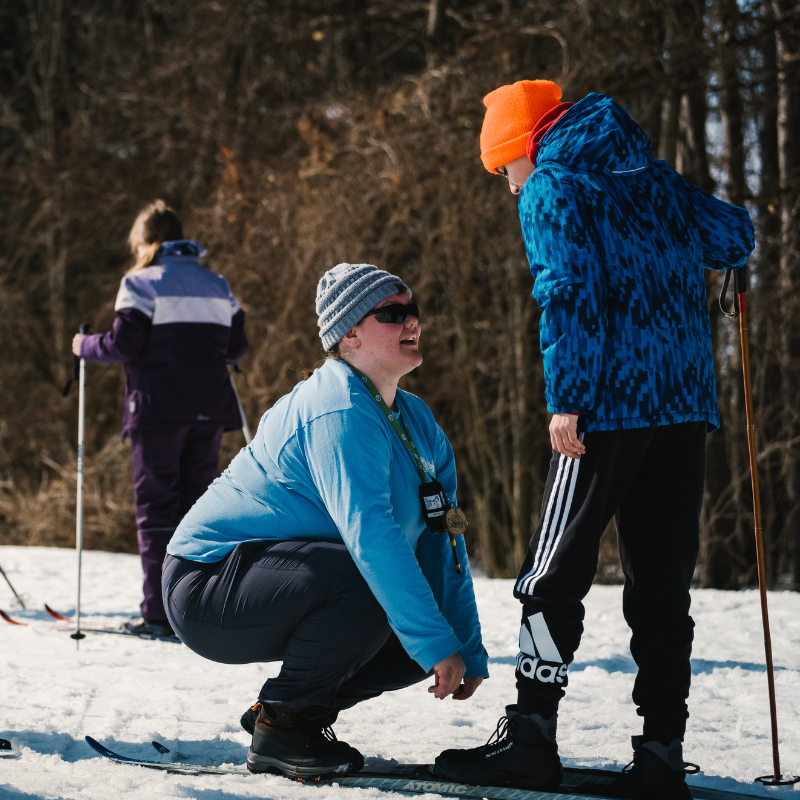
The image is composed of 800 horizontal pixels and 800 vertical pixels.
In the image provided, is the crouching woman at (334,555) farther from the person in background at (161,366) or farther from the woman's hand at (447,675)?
the person in background at (161,366)

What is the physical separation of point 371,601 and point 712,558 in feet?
19.4

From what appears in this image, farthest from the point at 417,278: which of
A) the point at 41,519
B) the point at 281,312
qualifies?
the point at 41,519

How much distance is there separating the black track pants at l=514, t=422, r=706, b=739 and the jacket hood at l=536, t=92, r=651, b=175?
618mm

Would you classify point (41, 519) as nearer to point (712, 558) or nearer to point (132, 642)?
point (132, 642)

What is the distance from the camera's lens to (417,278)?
758 cm

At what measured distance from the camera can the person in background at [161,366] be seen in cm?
399

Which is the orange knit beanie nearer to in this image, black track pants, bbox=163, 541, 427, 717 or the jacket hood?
the jacket hood

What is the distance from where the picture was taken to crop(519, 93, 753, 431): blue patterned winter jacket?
2014mm

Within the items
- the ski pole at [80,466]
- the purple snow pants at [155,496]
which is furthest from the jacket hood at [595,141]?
the ski pole at [80,466]

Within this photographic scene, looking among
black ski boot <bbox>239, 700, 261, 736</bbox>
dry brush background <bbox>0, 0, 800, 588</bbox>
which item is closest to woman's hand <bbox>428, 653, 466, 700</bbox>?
black ski boot <bbox>239, 700, 261, 736</bbox>

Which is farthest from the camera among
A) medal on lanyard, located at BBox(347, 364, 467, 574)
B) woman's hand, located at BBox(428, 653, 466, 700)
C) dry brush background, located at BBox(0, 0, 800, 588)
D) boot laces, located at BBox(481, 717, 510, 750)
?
dry brush background, located at BBox(0, 0, 800, 588)

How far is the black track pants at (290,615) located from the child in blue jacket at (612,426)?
33cm

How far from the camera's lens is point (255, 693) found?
3100mm

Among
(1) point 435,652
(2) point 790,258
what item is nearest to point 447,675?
(1) point 435,652
